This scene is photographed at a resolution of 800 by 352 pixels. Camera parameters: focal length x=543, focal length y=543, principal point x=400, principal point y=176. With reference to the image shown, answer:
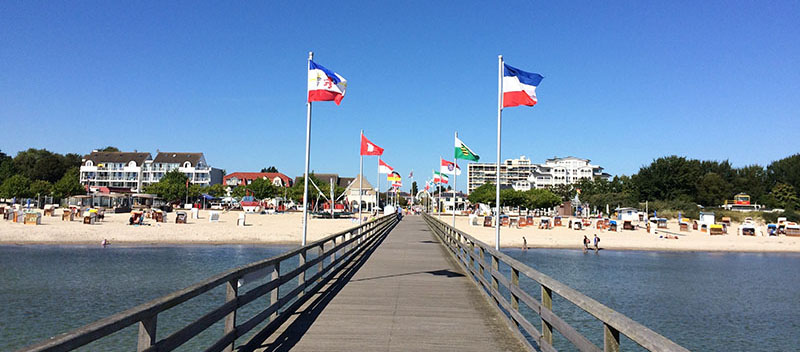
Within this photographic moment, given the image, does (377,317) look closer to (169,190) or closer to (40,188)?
(169,190)

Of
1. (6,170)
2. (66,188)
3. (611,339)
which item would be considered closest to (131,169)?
(6,170)

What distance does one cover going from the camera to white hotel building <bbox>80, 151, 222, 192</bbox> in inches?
4547

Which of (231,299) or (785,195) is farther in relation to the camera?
(785,195)

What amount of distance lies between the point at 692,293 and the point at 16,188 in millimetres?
87491

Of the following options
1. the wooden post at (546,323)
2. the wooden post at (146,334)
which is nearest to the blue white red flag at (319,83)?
the wooden post at (546,323)

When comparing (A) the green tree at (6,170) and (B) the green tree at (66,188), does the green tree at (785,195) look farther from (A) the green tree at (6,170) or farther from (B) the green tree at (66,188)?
(A) the green tree at (6,170)

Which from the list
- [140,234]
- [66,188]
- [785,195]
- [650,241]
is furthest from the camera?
[785,195]

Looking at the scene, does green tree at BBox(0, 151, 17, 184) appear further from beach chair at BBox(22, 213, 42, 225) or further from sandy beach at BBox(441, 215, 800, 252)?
sandy beach at BBox(441, 215, 800, 252)

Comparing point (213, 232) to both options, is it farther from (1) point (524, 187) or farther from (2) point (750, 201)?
(1) point (524, 187)

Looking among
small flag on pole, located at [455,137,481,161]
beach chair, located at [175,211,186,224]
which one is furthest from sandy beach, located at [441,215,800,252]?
beach chair, located at [175,211,186,224]

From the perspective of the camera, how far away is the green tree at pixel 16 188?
7775cm

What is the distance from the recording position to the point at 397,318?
7848 millimetres

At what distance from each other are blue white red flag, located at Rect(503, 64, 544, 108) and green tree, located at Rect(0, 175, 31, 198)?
86778 millimetres

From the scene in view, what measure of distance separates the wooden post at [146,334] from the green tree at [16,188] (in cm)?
9158
